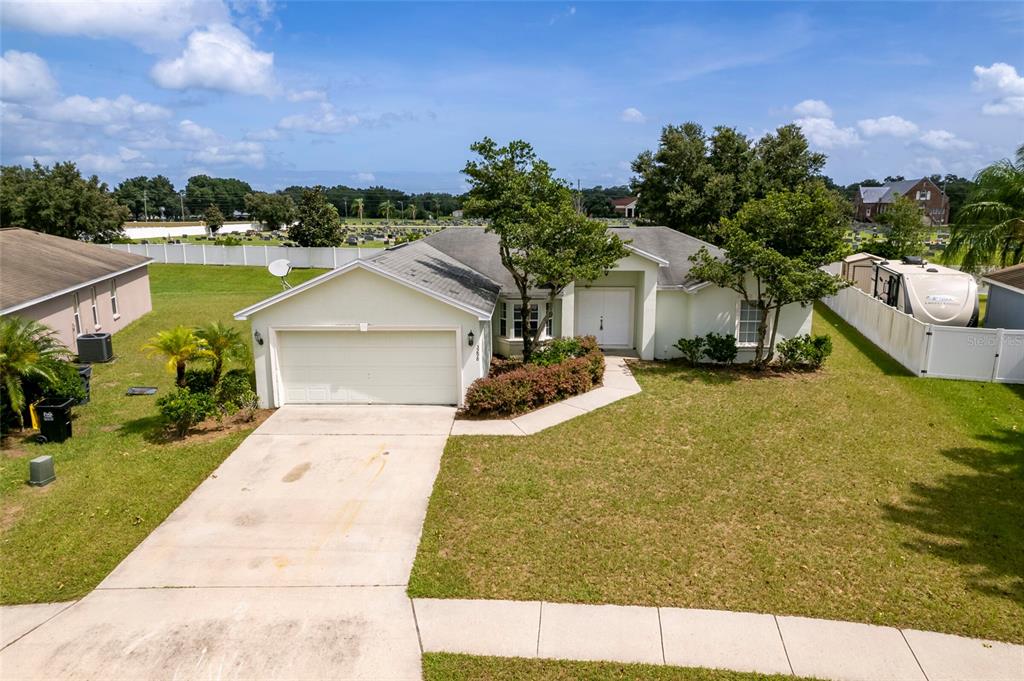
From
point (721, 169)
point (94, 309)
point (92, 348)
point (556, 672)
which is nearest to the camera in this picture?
point (556, 672)

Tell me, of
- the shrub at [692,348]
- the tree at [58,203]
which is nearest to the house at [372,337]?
the shrub at [692,348]

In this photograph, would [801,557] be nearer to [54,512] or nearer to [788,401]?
[788,401]

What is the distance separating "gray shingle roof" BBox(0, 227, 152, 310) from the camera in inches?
715

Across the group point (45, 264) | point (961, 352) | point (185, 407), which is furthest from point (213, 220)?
point (961, 352)

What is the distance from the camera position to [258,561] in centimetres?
869

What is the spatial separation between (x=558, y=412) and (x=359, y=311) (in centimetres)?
534

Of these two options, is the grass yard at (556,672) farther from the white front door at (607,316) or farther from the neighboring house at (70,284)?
the neighboring house at (70,284)

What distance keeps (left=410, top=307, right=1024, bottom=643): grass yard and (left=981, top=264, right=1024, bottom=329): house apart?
5373mm

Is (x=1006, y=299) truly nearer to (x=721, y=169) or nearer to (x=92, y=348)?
(x=721, y=169)

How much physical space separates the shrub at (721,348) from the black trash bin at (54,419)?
16.6 m

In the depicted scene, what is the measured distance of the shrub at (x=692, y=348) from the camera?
1922 centimetres

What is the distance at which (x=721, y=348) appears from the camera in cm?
1909

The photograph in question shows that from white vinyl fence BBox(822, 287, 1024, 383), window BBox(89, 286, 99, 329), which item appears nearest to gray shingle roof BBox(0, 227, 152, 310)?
window BBox(89, 286, 99, 329)

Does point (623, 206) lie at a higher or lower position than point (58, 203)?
higher
